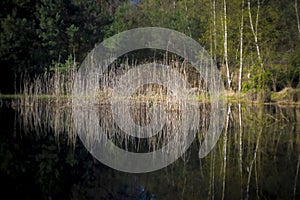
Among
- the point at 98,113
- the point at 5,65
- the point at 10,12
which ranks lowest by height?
the point at 98,113

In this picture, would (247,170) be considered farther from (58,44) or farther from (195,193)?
(58,44)

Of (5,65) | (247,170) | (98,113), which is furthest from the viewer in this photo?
(5,65)

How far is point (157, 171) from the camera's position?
2.73m

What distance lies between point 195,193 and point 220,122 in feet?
10.6

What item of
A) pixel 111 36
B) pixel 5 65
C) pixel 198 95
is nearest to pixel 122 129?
pixel 198 95

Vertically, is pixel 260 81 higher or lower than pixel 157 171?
higher

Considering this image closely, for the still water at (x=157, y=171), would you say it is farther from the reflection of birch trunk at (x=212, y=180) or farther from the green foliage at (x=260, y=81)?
the green foliage at (x=260, y=81)

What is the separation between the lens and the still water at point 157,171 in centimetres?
221

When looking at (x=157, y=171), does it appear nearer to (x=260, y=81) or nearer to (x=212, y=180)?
(x=212, y=180)

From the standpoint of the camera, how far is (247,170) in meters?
2.70

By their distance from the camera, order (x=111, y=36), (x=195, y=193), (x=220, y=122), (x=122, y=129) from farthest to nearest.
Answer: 1. (x=111, y=36)
2. (x=220, y=122)
3. (x=122, y=129)
4. (x=195, y=193)

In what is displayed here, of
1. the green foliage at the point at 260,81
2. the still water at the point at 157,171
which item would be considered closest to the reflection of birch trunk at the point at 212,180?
the still water at the point at 157,171

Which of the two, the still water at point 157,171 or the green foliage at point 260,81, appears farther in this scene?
the green foliage at point 260,81

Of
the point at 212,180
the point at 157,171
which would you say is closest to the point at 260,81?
the point at 157,171
